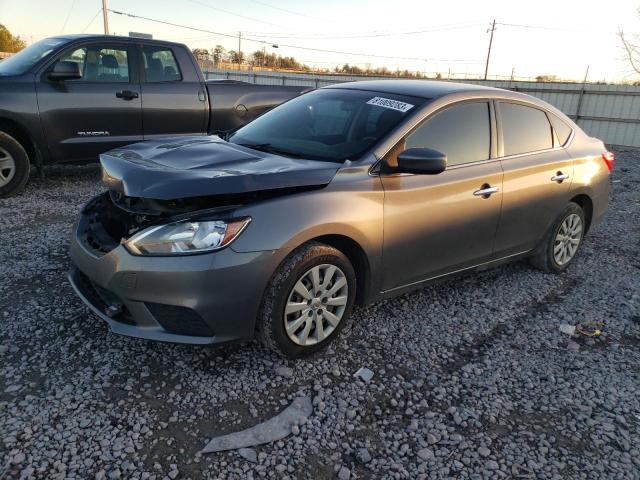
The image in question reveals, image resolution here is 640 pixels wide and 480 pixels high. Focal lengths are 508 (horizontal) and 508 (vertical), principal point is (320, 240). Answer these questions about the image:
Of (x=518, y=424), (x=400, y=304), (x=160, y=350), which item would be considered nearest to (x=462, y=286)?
(x=400, y=304)

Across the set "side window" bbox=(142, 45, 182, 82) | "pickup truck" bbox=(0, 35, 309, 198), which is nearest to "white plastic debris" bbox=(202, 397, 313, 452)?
"pickup truck" bbox=(0, 35, 309, 198)

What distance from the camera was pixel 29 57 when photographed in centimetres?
625

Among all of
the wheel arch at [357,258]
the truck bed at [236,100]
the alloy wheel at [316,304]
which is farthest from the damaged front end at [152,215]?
the truck bed at [236,100]

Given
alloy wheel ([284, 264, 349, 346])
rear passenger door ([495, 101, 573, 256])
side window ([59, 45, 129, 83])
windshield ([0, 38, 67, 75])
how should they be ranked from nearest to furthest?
1. alloy wheel ([284, 264, 349, 346])
2. rear passenger door ([495, 101, 573, 256])
3. windshield ([0, 38, 67, 75])
4. side window ([59, 45, 129, 83])

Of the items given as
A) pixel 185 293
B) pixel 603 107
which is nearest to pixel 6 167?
pixel 185 293

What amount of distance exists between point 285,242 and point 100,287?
1.10m

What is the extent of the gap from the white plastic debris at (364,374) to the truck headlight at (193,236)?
113 cm

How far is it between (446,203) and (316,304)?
122cm

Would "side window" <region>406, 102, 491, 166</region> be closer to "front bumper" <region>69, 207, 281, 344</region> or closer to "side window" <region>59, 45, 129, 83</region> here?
"front bumper" <region>69, 207, 281, 344</region>

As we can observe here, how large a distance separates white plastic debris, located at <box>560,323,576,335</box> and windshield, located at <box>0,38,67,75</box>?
20.7 ft

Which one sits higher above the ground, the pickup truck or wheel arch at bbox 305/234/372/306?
the pickup truck

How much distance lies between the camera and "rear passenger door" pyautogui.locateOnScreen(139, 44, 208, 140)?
22.5ft

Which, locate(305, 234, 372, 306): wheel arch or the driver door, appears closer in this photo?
locate(305, 234, 372, 306): wheel arch

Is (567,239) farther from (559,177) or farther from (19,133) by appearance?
(19,133)
